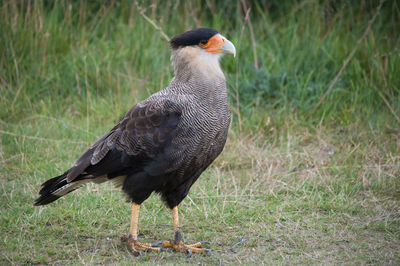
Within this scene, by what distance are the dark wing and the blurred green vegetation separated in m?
2.12

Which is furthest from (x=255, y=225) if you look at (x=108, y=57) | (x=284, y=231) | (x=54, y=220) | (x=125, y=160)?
(x=108, y=57)

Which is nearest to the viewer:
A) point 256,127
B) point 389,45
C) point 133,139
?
point 133,139

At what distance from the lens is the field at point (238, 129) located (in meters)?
3.77

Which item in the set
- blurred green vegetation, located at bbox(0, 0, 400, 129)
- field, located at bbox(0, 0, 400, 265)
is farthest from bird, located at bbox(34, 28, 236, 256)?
blurred green vegetation, located at bbox(0, 0, 400, 129)

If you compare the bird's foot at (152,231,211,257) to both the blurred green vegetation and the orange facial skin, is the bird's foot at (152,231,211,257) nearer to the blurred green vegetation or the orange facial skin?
the orange facial skin

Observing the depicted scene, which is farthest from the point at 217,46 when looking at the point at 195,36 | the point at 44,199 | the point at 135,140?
the point at 44,199

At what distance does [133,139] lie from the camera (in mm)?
3494

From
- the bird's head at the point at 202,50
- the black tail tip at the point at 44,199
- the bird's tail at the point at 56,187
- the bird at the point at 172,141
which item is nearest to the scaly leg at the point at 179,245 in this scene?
the bird at the point at 172,141

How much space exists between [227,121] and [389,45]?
138 inches

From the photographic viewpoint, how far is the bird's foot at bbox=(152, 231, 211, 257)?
3609 mm

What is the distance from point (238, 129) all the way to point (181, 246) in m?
2.06

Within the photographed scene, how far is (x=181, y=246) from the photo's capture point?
366cm

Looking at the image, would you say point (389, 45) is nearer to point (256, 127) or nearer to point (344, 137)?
point (344, 137)

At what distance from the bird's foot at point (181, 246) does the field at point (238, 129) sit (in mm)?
49
